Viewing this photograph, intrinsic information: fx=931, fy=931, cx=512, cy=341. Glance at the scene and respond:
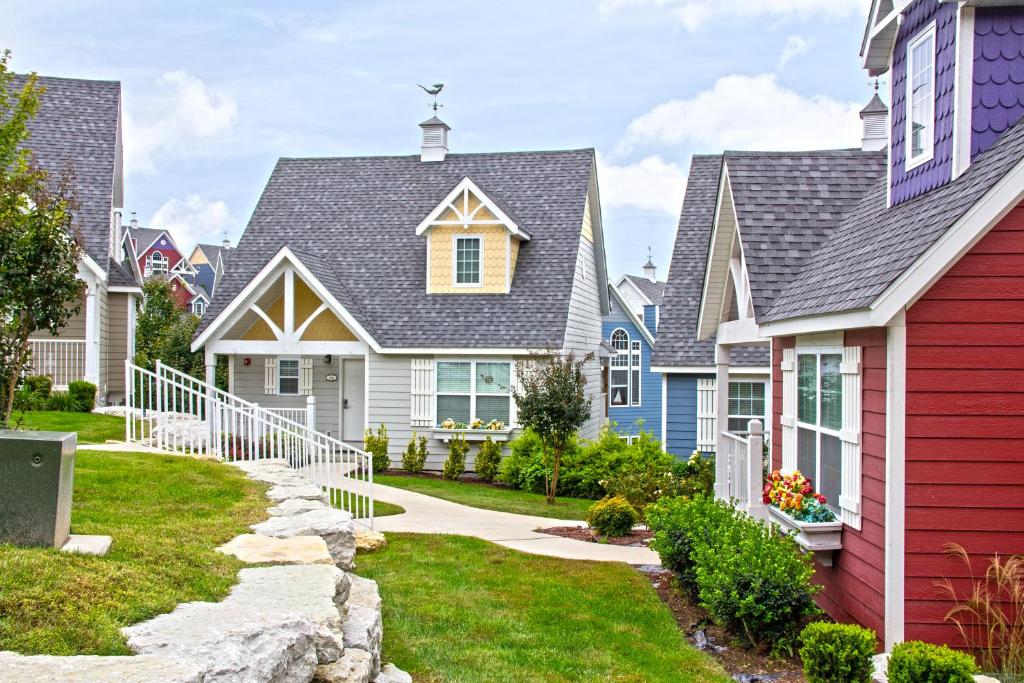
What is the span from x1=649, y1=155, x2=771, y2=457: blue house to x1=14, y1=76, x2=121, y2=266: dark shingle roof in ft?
42.3

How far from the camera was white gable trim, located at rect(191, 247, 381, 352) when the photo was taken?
2025 cm

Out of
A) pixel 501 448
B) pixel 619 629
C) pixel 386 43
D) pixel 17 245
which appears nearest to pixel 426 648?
pixel 619 629

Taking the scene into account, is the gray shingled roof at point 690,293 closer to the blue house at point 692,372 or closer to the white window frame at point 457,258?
the blue house at point 692,372

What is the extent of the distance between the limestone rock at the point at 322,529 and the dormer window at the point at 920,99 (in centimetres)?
661

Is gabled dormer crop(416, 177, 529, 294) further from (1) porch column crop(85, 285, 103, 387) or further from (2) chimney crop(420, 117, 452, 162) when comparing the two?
(1) porch column crop(85, 285, 103, 387)

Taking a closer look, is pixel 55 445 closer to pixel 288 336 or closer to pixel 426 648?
pixel 426 648

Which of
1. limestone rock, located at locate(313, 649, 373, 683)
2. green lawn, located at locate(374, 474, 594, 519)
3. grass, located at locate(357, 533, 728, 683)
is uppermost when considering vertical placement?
limestone rock, located at locate(313, 649, 373, 683)

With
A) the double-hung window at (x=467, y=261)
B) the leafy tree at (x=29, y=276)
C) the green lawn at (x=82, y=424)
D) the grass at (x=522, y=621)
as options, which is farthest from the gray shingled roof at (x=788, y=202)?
the double-hung window at (x=467, y=261)

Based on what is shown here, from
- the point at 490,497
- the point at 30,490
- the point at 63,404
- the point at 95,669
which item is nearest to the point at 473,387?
the point at 490,497

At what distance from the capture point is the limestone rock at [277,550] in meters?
6.87

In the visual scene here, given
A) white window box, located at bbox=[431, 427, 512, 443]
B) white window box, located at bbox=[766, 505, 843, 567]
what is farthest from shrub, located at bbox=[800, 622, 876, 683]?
white window box, located at bbox=[431, 427, 512, 443]

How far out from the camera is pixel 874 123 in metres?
20.9

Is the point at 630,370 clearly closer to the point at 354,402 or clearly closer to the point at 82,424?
the point at 354,402

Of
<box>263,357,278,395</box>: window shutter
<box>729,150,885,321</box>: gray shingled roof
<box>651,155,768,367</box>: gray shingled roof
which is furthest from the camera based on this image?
<box>263,357,278,395</box>: window shutter
